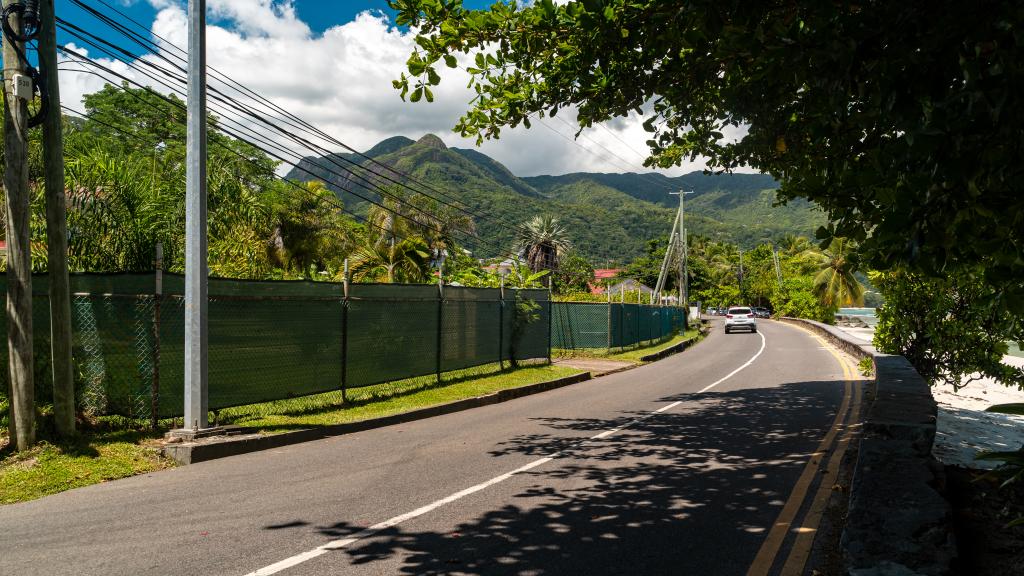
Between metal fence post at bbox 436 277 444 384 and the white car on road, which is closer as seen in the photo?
metal fence post at bbox 436 277 444 384

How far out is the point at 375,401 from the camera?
12273mm

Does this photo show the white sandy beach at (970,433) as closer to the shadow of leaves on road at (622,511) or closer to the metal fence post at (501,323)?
the shadow of leaves on road at (622,511)

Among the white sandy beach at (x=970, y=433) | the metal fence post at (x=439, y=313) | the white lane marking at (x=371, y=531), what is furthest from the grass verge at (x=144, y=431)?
the white sandy beach at (x=970, y=433)

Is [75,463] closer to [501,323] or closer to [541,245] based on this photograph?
[501,323]

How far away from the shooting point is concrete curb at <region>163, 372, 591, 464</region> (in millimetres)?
7938

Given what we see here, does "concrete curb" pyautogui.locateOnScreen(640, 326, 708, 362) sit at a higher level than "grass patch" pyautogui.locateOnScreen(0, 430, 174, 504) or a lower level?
lower

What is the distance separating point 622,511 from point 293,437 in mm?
5188

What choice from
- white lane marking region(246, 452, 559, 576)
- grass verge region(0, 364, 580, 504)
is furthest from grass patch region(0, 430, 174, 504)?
white lane marking region(246, 452, 559, 576)

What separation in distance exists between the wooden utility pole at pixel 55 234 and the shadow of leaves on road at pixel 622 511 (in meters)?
4.46

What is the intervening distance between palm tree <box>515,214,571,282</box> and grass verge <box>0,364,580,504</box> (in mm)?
64362

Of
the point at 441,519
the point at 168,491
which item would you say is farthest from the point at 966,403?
Answer: the point at 168,491

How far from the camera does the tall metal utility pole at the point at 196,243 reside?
27.9 feet

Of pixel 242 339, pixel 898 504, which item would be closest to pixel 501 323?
pixel 242 339

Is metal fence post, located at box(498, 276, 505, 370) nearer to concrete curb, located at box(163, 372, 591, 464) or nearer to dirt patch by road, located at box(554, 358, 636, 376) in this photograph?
dirt patch by road, located at box(554, 358, 636, 376)
